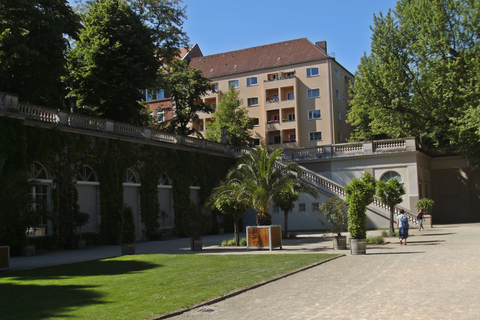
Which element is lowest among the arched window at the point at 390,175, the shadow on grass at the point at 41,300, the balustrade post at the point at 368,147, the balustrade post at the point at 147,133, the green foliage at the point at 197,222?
the shadow on grass at the point at 41,300

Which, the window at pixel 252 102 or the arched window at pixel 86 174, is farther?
the window at pixel 252 102

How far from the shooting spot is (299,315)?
8375mm

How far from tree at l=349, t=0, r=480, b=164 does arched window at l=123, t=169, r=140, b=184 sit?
20.1 m

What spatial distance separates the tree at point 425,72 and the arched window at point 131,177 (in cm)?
2011

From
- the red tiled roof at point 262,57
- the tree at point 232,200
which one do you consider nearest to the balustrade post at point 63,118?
the tree at point 232,200

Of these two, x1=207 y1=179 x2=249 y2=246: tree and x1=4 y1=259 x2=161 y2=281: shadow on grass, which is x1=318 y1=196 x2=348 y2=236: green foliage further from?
x1=4 y1=259 x2=161 y2=281: shadow on grass

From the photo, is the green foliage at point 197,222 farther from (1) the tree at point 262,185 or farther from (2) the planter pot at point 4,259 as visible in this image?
(2) the planter pot at point 4,259

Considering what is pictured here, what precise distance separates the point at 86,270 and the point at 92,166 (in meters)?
13.1

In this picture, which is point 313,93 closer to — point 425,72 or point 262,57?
point 262,57

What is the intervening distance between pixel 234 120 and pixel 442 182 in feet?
72.0

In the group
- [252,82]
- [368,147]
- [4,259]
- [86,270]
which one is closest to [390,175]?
[368,147]

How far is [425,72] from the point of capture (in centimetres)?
3791

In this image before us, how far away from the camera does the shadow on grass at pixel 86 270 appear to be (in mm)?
14094

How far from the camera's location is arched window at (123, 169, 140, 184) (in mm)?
30203
